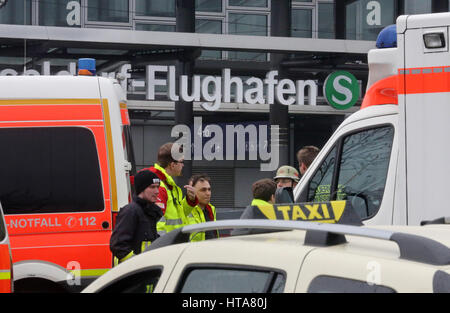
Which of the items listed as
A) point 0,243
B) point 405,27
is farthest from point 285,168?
point 0,243

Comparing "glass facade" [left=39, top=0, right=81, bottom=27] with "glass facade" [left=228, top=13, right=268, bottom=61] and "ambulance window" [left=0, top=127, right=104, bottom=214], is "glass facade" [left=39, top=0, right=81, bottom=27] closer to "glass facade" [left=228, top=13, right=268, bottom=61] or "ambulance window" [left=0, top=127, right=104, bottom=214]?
"glass facade" [left=228, top=13, right=268, bottom=61]

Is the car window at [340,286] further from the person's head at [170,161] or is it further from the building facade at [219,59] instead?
the building facade at [219,59]

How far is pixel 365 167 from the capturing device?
6691mm

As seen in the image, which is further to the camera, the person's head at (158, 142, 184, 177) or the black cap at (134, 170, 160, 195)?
the person's head at (158, 142, 184, 177)

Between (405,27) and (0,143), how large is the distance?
10.4 ft

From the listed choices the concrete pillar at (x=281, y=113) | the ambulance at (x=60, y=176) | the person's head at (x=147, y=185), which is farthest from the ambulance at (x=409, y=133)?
the concrete pillar at (x=281, y=113)

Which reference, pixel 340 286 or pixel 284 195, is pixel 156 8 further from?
pixel 340 286

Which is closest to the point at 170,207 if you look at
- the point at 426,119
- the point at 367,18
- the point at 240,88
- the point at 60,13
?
the point at 426,119

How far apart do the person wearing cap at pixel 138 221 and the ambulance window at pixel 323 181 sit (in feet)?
3.80

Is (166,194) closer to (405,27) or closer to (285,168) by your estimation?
(285,168)

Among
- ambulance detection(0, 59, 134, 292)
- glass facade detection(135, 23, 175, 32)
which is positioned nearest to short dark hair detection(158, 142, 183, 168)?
ambulance detection(0, 59, 134, 292)

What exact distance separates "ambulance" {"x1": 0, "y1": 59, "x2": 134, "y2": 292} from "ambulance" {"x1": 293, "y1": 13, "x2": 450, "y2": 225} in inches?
75.2

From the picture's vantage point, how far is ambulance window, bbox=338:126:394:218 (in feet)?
21.4

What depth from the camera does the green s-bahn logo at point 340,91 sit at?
56.6 feet
